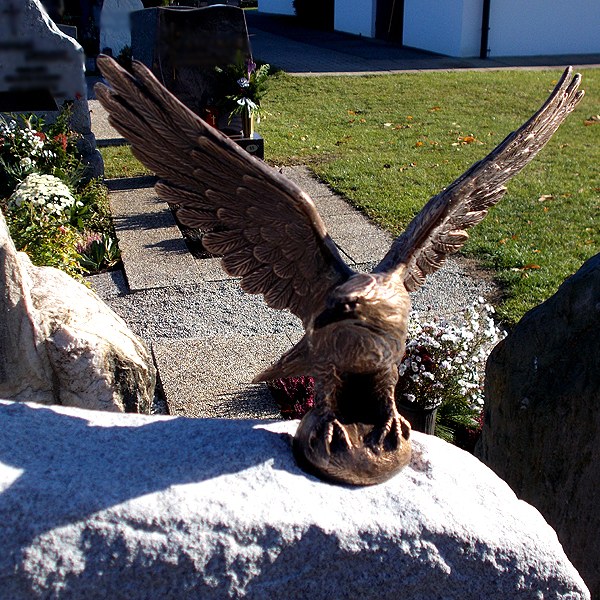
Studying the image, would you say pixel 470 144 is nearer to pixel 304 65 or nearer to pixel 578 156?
pixel 578 156

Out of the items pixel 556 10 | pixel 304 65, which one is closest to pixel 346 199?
pixel 304 65

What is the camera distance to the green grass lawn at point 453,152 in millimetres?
6562

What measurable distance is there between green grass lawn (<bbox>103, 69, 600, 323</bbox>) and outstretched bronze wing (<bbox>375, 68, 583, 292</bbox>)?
2621mm

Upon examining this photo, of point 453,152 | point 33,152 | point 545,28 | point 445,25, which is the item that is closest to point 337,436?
point 33,152

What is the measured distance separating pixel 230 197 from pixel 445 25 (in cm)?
1675

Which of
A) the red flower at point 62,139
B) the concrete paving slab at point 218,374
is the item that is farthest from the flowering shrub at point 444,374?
the red flower at point 62,139

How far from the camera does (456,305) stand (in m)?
5.54

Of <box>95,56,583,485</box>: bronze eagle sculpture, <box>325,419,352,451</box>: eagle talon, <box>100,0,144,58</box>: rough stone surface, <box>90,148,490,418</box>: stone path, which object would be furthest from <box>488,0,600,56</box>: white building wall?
<box>325,419,352,451</box>: eagle talon

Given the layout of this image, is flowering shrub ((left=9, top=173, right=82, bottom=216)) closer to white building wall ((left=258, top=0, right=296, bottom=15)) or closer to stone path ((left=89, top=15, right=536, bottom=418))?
stone path ((left=89, top=15, right=536, bottom=418))

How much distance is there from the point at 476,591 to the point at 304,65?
1644 cm

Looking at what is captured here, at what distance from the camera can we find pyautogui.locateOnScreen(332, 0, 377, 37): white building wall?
21234 mm

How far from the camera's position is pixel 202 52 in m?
7.84

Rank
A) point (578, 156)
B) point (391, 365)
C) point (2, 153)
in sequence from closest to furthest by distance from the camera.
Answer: point (391, 365), point (2, 153), point (578, 156)

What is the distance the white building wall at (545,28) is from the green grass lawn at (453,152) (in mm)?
2199
